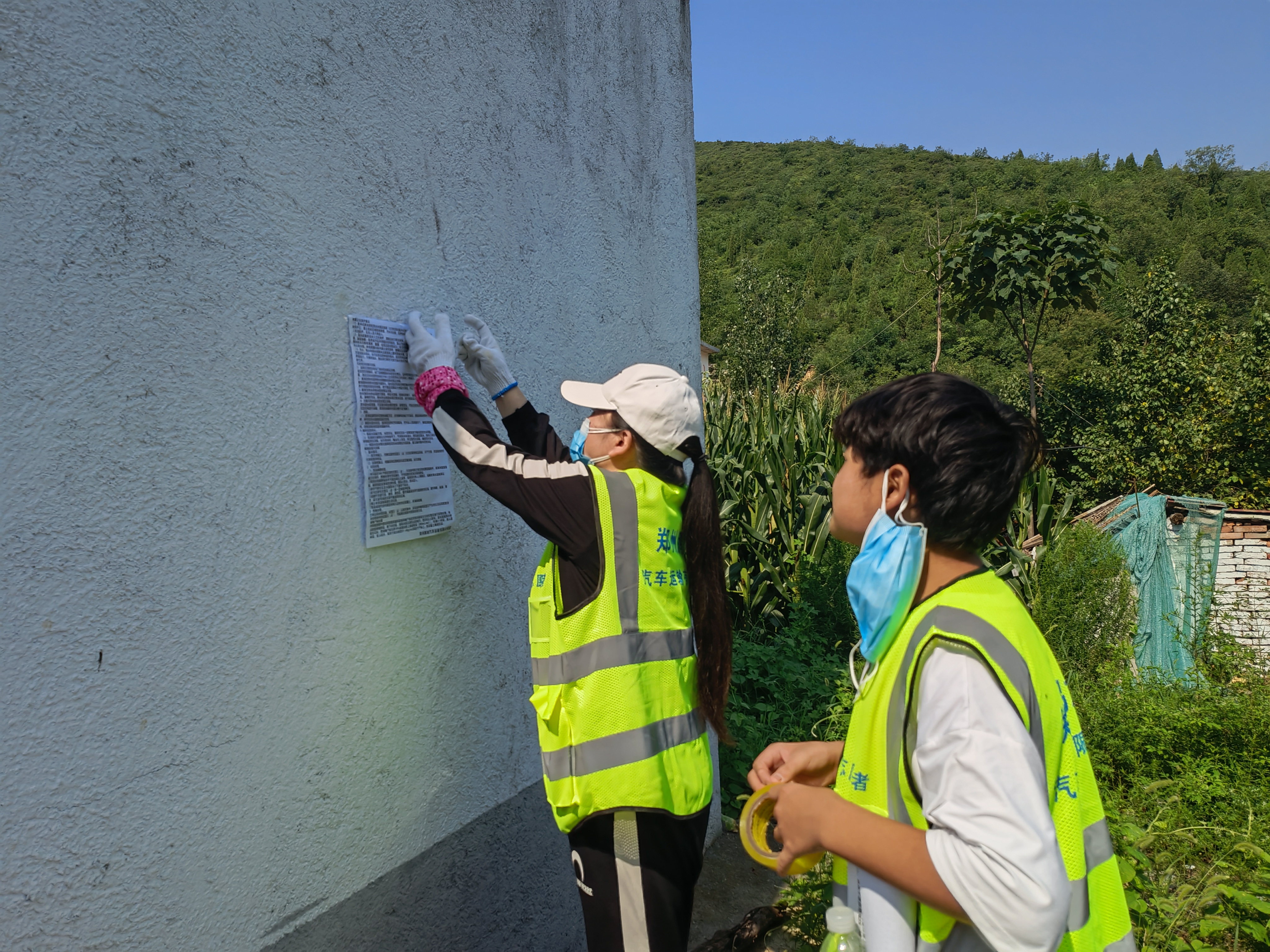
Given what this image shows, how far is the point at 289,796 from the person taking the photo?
6.16ft

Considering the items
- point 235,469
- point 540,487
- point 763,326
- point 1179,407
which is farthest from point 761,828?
point 763,326

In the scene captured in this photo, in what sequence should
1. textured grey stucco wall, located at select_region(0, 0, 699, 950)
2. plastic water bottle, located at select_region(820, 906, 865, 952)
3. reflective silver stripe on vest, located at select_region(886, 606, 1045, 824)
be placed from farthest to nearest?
textured grey stucco wall, located at select_region(0, 0, 699, 950) → plastic water bottle, located at select_region(820, 906, 865, 952) → reflective silver stripe on vest, located at select_region(886, 606, 1045, 824)

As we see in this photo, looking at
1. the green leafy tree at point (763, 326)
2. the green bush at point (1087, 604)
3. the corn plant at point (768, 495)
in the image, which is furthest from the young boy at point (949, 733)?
the green leafy tree at point (763, 326)

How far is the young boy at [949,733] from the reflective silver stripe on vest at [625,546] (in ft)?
2.15

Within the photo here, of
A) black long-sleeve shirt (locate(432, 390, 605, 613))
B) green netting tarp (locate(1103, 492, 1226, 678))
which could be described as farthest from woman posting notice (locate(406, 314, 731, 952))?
green netting tarp (locate(1103, 492, 1226, 678))

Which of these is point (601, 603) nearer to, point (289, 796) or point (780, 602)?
point (289, 796)

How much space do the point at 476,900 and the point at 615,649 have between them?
3.66 feet

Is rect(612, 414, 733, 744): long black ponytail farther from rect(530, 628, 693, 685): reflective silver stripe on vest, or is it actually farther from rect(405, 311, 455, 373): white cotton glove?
rect(405, 311, 455, 373): white cotton glove

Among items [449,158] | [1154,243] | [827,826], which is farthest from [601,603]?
[1154,243]

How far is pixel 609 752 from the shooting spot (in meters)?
1.92

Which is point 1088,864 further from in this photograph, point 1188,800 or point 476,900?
point 1188,800

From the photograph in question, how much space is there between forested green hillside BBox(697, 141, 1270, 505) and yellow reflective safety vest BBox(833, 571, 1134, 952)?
7.24m

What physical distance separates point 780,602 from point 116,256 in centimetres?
582

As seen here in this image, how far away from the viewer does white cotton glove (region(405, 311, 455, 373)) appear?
2125 millimetres
